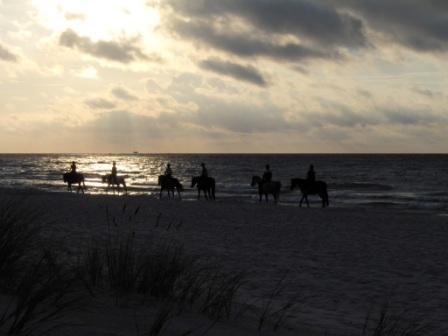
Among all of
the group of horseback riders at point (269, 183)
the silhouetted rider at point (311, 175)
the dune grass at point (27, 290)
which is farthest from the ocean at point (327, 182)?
the dune grass at point (27, 290)

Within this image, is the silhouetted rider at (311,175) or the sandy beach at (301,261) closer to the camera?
the sandy beach at (301,261)

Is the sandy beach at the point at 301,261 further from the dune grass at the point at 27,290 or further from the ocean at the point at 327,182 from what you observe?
the ocean at the point at 327,182

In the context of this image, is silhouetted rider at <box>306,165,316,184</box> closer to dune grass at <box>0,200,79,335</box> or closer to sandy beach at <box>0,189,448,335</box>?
sandy beach at <box>0,189,448,335</box>

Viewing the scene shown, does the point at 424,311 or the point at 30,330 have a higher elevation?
the point at 30,330

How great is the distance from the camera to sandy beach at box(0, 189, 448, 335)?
17.2 ft

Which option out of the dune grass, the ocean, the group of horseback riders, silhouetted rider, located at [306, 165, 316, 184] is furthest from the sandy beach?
the ocean

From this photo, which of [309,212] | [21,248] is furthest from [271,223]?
[21,248]

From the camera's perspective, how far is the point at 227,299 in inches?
203

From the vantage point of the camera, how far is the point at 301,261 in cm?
1162

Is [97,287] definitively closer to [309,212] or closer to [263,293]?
[263,293]

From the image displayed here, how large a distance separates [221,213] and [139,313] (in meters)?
18.0

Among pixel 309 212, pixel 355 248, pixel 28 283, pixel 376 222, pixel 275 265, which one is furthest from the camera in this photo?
pixel 309 212

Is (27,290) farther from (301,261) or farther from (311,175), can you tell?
(311,175)

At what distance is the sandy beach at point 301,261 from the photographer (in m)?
5.24
